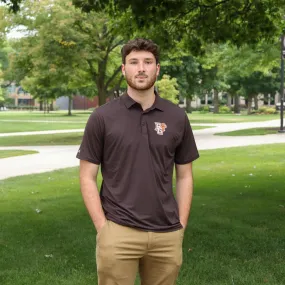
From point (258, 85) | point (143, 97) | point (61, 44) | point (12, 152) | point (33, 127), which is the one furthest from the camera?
point (258, 85)

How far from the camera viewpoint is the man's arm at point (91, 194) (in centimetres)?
298

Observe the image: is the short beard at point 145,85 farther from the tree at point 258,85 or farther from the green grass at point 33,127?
the tree at point 258,85

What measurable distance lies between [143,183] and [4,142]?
74.3ft

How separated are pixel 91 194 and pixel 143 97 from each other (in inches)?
24.0

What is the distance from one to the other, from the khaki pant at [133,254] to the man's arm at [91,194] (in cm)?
5

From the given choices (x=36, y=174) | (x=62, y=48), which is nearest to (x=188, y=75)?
(x=62, y=48)

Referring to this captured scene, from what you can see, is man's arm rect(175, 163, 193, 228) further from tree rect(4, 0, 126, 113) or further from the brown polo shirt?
tree rect(4, 0, 126, 113)

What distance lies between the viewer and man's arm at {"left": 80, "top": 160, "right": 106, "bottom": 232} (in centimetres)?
298

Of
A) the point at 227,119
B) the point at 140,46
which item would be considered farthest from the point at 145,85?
the point at 227,119

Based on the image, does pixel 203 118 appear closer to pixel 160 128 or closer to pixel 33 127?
pixel 33 127

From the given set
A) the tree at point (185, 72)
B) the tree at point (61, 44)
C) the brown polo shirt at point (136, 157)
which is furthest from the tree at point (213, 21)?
the tree at point (185, 72)

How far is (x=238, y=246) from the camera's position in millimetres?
6441

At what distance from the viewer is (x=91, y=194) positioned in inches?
120

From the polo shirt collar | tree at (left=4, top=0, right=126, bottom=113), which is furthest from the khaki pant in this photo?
tree at (left=4, top=0, right=126, bottom=113)
